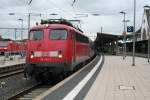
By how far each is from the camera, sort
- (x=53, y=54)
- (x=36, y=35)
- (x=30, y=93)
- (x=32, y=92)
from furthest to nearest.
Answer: (x=36, y=35) < (x=53, y=54) < (x=32, y=92) < (x=30, y=93)

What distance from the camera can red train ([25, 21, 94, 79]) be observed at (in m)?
22.6

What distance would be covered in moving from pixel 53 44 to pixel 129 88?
6646 millimetres

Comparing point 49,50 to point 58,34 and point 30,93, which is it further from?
point 30,93

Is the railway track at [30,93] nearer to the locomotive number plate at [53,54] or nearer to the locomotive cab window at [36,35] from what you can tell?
the locomotive number plate at [53,54]

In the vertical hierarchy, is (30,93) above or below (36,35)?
below

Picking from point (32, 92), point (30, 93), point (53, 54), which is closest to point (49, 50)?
point (53, 54)

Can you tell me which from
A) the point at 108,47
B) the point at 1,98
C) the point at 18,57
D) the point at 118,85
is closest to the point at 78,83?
the point at 118,85

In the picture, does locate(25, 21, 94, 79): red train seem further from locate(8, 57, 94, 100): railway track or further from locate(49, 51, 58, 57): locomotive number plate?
locate(8, 57, 94, 100): railway track

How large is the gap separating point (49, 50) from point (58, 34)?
3.94 feet

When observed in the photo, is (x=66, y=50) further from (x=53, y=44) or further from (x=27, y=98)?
(x=27, y=98)

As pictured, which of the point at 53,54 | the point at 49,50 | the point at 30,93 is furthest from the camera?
the point at 49,50

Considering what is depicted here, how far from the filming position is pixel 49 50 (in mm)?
22969

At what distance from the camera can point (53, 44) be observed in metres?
23.2

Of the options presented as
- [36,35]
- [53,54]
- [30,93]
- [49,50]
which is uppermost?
[36,35]
